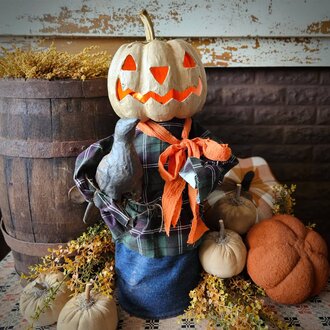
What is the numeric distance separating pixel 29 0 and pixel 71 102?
2.23ft

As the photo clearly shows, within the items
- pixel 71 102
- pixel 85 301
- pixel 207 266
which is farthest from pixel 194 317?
pixel 71 102

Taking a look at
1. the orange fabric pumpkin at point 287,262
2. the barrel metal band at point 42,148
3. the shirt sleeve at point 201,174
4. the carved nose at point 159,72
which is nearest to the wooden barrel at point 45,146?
the barrel metal band at point 42,148

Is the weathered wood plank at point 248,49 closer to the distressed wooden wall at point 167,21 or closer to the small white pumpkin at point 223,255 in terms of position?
the distressed wooden wall at point 167,21

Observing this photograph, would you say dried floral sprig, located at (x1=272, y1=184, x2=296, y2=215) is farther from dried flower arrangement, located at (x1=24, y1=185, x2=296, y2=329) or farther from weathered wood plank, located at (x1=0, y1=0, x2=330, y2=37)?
weathered wood plank, located at (x1=0, y1=0, x2=330, y2=37)

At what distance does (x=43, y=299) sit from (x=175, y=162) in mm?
606

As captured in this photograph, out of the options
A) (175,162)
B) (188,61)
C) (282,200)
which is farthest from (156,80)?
(282,200)

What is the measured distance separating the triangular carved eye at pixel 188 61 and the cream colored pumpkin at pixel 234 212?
0.50 m

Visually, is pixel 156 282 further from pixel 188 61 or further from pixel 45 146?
pixel 188 61

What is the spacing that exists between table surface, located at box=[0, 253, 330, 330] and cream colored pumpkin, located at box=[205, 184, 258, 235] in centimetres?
28

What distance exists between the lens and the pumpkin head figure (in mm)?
981

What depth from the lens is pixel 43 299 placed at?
1.09 meters

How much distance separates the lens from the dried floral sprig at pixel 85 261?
1.16 m

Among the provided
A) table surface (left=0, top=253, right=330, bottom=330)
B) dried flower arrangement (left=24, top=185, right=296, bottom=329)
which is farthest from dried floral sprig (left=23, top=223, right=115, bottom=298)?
table surface (left=0, top=253, right=330, bottom=330)

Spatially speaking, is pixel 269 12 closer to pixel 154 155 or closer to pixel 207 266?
pixel 154 155
